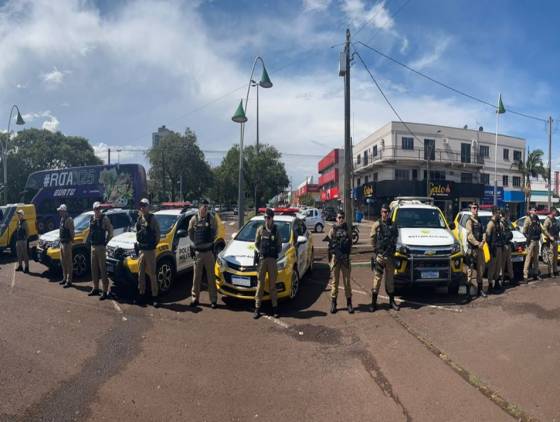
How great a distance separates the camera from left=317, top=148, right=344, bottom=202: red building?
180 ft

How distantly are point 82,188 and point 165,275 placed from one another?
17.6 meters

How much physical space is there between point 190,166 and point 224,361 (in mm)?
43950

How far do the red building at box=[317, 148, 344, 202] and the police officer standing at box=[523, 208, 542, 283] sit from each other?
4169 centimetres

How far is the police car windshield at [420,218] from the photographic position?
27.7 feet

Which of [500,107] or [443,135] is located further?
[443,135]

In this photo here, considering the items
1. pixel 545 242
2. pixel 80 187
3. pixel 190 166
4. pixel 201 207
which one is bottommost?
pixel 545 242

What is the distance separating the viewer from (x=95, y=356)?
460 centimetres

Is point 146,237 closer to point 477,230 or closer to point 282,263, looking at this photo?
point 282,263

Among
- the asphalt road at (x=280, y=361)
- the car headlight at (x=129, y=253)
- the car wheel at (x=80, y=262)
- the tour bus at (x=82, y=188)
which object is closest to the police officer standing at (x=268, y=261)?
the asphalt road at (x=280, y=361)

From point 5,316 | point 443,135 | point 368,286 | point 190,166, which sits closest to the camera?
point 5,316

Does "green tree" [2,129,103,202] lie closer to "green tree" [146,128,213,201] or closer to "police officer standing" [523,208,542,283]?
"green tree" [146,128,213,201]

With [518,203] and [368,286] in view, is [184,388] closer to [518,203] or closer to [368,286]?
[368,286]

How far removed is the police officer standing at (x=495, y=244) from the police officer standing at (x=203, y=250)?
19.4 ft

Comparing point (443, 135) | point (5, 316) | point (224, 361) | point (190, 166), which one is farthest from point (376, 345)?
point (190, 166)
